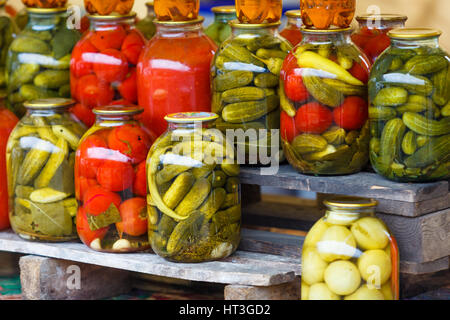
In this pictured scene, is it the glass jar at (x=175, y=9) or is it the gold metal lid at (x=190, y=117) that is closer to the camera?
the gold metal lid at (x=190, y=117)

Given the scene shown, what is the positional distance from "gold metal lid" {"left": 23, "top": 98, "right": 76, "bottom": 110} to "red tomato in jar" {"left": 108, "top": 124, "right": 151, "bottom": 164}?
17 centimetres

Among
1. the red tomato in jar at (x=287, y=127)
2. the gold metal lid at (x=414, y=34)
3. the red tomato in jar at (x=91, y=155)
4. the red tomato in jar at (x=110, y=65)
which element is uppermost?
the gold metal lid at (x=414, y=34)

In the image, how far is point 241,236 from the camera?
1805 millimetres

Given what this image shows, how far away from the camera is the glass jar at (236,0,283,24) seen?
5.51 feet

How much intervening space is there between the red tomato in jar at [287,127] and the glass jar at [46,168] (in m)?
0.46

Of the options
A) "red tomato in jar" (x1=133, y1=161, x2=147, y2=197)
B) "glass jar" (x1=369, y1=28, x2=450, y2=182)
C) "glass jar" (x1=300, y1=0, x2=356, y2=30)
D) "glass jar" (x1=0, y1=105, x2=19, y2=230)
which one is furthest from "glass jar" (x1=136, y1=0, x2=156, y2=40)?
"glass jar" (x1=369, y1=28, x2=450, y2=182)

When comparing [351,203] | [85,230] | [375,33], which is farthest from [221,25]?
[351,203]

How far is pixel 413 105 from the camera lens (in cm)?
150

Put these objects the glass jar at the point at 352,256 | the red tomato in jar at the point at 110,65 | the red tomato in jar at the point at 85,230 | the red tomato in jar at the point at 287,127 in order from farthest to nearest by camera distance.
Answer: the red tomato in jar at the point at 110,65 → the red tomato in jar at the point at 85,230 → the red tomato in jar at the point at 287,127 → the glass jar at the point at 352,256

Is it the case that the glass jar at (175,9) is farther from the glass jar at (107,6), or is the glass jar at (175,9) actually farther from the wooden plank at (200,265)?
the wooden plank at (200,265)

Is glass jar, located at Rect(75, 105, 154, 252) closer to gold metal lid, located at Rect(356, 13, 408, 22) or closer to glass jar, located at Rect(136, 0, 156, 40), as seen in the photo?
glass jar, located at Rect(136, 0, 156, 40)

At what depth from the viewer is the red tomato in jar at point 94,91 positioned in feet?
6.16

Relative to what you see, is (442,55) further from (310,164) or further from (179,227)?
(179,227)

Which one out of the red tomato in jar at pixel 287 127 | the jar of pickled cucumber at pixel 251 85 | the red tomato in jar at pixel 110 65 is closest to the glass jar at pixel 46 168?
the red tomato in jar at pixel 110 65
